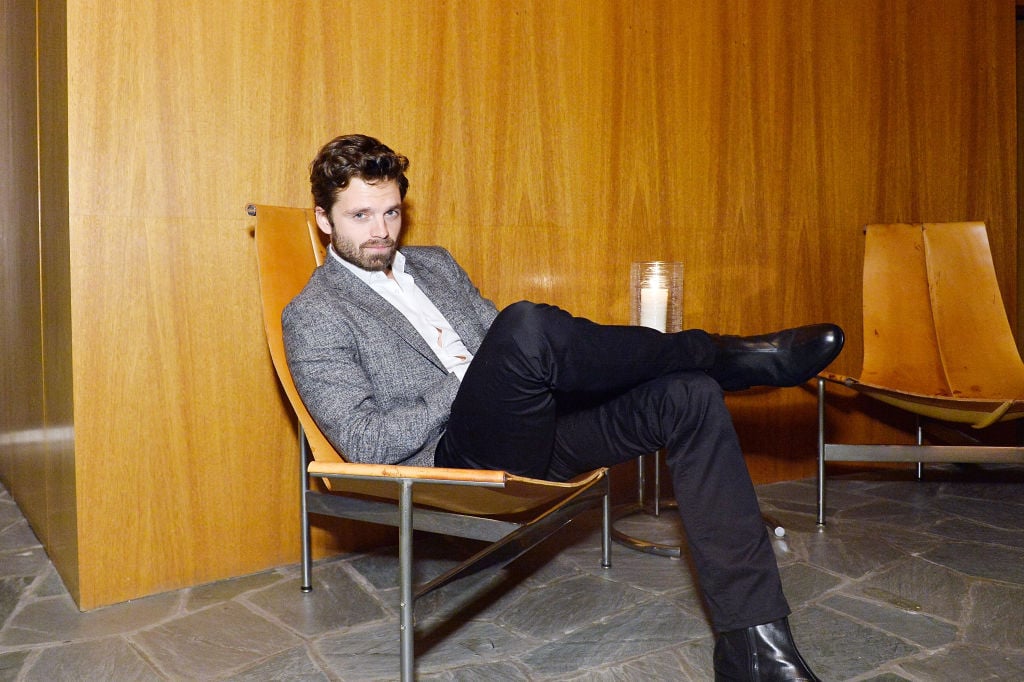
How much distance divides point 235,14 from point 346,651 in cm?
169

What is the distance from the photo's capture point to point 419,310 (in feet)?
7.49

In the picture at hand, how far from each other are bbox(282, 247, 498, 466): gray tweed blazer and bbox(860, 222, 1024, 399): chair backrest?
1.95 m

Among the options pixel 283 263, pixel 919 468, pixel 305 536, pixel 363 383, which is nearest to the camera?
pixel 363 383

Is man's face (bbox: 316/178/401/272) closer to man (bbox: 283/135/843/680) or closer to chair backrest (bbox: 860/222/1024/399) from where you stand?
man (bbox: 283/135/843/680)

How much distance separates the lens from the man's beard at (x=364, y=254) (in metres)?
2.18

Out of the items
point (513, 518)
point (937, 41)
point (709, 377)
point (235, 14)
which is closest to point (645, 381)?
point (709, 377)

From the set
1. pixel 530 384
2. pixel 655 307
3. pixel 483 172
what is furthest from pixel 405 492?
pixel 483 172

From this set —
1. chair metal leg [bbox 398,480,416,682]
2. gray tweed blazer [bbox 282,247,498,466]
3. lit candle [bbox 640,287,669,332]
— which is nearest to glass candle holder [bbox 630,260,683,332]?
lit candle [bbox 640,287,669,332]

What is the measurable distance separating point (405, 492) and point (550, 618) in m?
0.71

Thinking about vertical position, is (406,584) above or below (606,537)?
above

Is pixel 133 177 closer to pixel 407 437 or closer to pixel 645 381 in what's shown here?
pixel 407 437

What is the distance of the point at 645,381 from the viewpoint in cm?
185

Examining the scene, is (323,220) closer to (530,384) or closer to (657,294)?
(530,384)

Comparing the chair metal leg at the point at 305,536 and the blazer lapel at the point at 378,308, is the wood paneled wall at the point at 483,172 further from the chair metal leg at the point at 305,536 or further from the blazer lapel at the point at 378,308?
the blazer lapel at the point at 378,308
